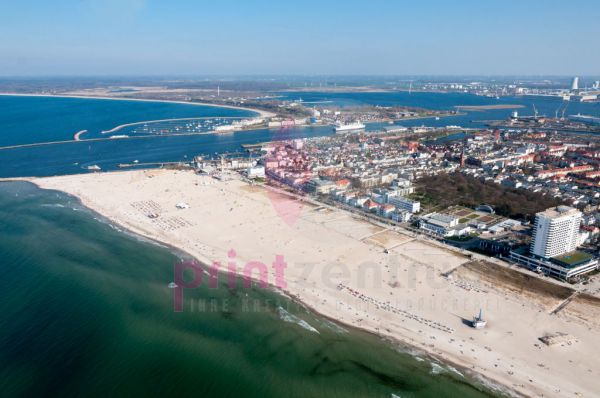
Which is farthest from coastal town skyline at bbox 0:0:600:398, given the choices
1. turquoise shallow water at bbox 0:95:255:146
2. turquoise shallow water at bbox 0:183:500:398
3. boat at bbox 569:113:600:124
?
boat at bbox 569:113:600:124

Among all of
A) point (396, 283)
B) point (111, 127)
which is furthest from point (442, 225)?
point (111, 127)

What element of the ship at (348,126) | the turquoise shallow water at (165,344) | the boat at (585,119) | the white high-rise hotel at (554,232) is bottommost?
the turquoise shallow water at (165,344)

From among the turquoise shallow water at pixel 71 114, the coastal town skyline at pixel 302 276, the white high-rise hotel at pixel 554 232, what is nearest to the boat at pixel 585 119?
the coastal town skyline at pixel 302 276

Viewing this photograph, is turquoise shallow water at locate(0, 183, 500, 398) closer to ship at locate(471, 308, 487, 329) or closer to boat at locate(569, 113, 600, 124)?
ship at locate(471, 308, 487, 329)

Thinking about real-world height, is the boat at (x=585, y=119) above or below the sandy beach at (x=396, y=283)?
above

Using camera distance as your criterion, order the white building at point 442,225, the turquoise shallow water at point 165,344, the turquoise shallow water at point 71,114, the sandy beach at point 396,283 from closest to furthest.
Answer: the turquoise shallow water at point 165,344 → the sandy beach at point 396,283 → the white building at point 442,225 → the turquoise shallow water at point 71,114

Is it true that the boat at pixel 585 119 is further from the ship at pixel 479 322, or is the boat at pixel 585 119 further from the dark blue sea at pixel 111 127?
the ship at pixel 479 322

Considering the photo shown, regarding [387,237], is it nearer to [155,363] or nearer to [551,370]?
[551,370]
